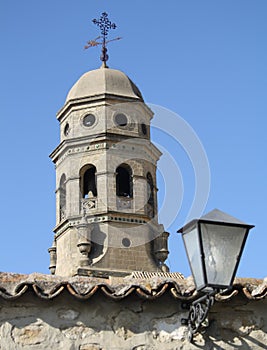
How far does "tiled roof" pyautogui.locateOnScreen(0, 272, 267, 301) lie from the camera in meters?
6.08

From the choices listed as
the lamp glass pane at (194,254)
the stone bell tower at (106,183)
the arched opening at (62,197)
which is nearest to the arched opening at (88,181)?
the stone bell tower at (106,183)

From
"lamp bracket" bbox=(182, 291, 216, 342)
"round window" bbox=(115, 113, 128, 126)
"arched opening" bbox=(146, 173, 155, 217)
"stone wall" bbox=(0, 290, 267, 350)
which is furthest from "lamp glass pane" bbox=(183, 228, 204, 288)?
"round window" bbox=(115, 113, 128, 126)

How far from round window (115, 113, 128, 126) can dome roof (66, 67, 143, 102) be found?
816mm

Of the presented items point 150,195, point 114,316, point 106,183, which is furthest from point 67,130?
point 114,316

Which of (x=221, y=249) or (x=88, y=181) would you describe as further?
(x=88, y=181)

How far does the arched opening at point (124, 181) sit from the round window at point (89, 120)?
2111 mm

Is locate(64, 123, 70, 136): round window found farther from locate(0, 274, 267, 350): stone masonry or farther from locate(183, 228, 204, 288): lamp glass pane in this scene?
locate(183, 228, 204, 288): lamp glass pane

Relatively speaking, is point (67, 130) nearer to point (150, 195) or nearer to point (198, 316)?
point (150, 195)

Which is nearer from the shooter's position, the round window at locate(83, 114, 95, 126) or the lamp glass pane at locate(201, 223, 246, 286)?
the lamp glass pane at locate(201, 223, 246, 286)

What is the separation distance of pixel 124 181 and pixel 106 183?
1589 mm

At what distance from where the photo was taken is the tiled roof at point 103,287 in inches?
239

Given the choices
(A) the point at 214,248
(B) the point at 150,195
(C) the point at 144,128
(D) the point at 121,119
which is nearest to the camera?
(A) the point at 214,248

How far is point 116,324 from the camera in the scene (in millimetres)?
6203

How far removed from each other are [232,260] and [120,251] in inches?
927
